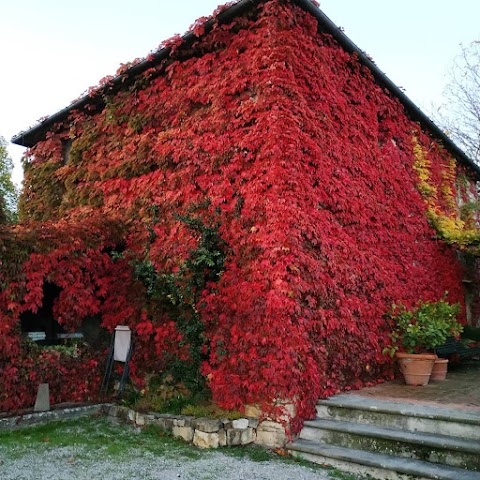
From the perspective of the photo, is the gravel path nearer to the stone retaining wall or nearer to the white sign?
the stone retaining wall

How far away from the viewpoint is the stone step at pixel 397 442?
4367mm

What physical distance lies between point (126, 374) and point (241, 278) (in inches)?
94.0

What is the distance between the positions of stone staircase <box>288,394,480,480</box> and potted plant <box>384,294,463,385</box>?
1518 mm

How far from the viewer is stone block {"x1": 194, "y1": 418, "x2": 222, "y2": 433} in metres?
5.33

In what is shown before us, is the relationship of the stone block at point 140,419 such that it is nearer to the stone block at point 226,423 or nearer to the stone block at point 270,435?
the stone block at point 226,423

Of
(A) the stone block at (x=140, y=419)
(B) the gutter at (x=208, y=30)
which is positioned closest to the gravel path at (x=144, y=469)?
(A) the stone block at (x=140, y=419)

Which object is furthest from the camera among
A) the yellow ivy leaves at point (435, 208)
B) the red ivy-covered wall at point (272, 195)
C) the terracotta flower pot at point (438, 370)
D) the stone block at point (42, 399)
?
the yellow ivy leaves at point (435, 208)

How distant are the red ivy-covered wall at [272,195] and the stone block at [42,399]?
5.05ft

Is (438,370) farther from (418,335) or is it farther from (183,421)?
(183,421)

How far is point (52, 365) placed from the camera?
22.1ft

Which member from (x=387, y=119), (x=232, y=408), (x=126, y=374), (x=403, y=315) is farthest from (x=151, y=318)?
(x=387, y=119)

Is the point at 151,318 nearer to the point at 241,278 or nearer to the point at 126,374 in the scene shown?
the point at 126,374

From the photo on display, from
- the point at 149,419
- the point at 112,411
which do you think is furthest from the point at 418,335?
the point at 112,411

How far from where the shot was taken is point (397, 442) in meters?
4.74
